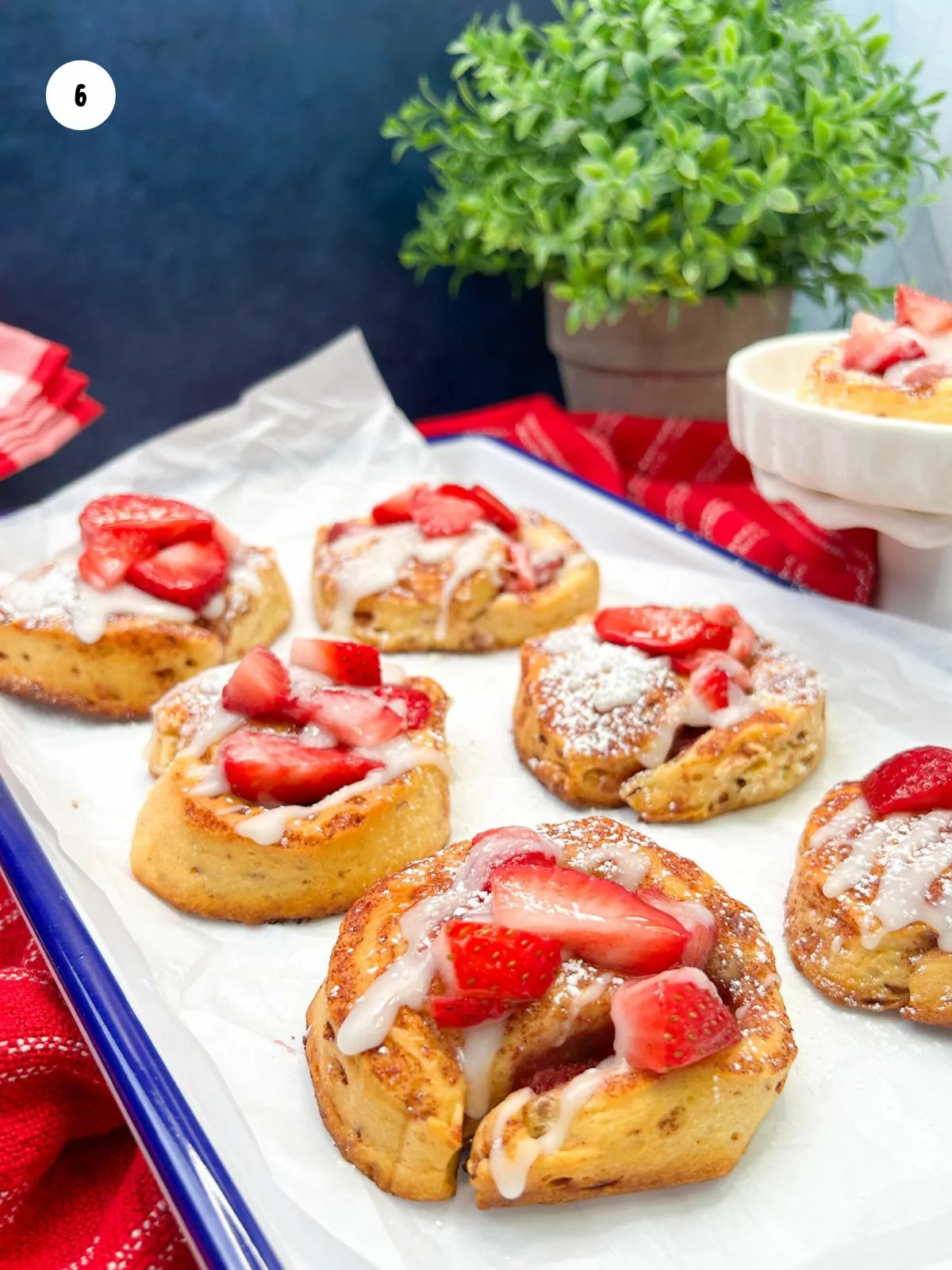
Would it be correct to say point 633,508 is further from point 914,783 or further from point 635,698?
point 914,783

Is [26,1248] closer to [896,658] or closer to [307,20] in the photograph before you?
[896,658]

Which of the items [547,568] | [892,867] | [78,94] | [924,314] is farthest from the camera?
[78,94]

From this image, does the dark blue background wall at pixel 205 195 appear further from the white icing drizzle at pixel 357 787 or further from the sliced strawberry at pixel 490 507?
the white icing drizzle at pixel 357 787

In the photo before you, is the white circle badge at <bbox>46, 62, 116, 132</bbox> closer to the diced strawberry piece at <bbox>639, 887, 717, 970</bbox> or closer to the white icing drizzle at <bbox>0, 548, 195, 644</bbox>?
the white icing drizzle at <bbox>0, 548, 195, 644</bbox>

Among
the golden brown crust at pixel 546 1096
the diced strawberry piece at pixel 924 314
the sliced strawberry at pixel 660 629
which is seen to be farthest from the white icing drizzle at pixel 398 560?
Result: the golden brown crust at pixel 546 1096

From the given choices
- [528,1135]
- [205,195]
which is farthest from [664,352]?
[528,1135]
